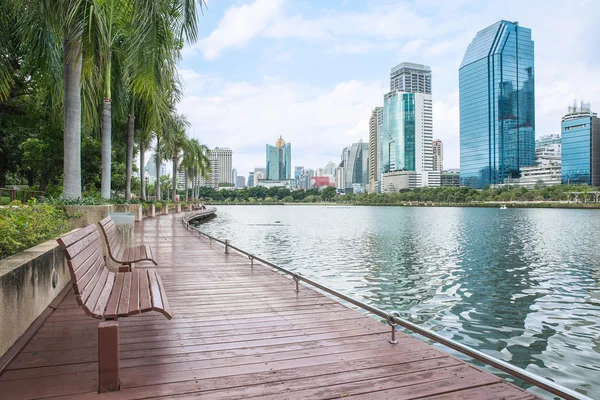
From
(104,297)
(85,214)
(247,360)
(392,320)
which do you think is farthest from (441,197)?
(104,297)

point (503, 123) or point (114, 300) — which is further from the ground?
point (503, 123)

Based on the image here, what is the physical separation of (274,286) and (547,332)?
532 centimetres

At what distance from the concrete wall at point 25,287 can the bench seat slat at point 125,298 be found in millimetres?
940

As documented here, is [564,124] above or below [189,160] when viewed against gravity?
above

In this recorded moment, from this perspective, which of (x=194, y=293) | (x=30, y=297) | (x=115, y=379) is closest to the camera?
(x=115, y=379)

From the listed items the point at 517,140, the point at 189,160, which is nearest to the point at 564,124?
the point at 517,140

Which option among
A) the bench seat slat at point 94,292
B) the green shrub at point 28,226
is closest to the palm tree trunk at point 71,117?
the green shrub at point 28,226

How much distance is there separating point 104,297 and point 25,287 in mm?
1110

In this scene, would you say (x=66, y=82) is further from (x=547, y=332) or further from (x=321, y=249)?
(x=321, y=249)

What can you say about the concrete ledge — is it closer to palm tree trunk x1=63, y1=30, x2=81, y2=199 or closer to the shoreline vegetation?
palm tree trunk x1=63, y1=30, x2=81, y2=199

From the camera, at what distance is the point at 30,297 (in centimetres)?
458

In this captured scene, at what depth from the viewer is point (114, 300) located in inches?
152

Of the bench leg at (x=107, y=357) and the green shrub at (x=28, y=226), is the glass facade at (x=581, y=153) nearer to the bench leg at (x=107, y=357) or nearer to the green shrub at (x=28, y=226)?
the green shrub at (x=28, y=226)

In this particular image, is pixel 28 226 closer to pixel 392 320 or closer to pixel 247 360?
pixel 247 360
